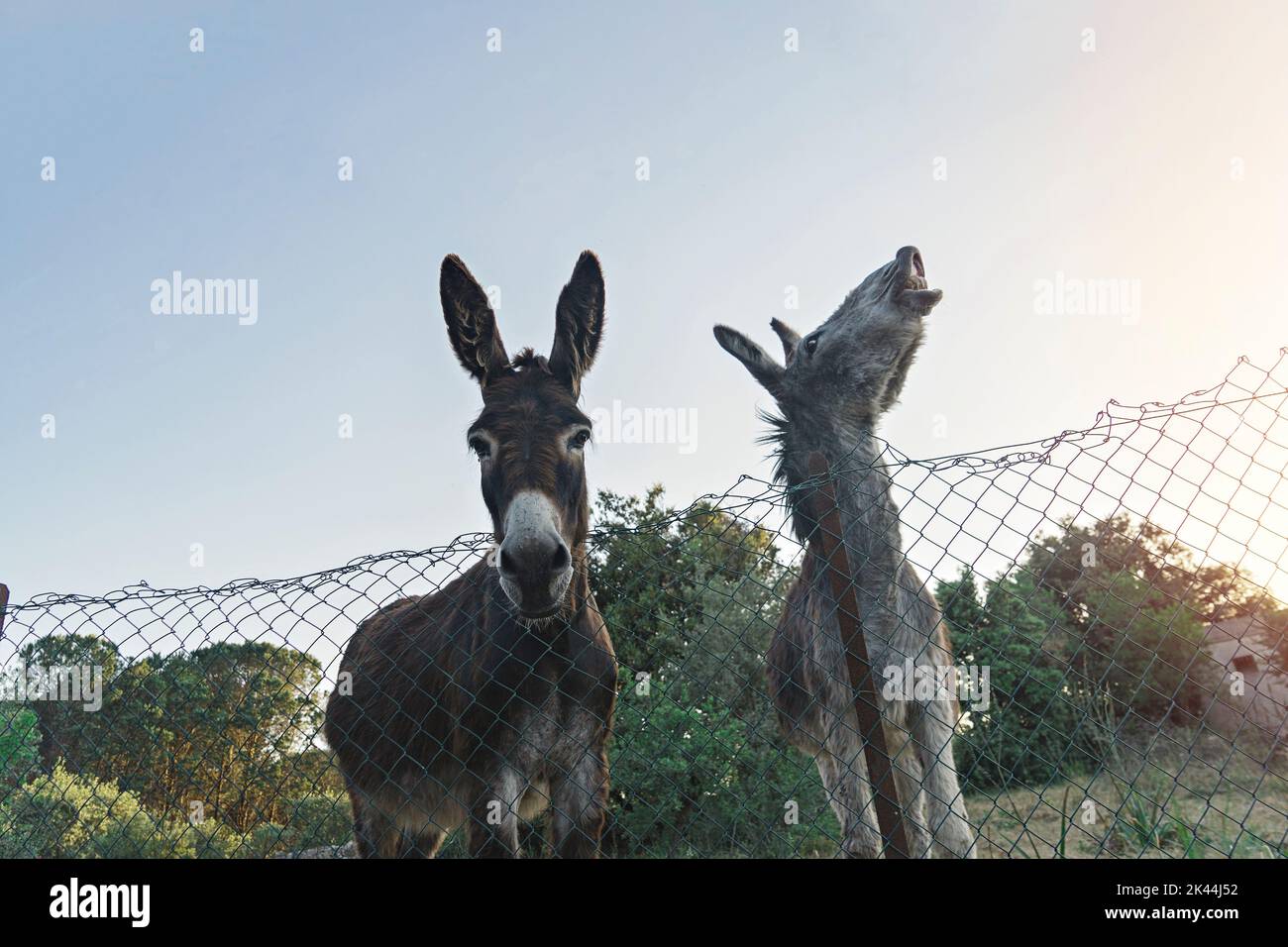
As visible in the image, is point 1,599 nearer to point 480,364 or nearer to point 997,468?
A: point 480,364

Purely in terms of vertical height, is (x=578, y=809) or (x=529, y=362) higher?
(x=529, y=362)

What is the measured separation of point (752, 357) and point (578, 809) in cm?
277

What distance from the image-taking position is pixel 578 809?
11.2 ft

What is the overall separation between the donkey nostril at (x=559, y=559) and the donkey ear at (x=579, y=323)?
147 centimetres

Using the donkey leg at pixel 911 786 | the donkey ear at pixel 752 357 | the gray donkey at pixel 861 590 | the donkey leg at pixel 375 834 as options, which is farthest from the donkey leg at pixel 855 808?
the donkey leg at pixel 375 834

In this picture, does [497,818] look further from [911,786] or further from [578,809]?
[911,786]

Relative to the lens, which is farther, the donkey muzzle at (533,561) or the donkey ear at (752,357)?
the donkey ear at (752,357)

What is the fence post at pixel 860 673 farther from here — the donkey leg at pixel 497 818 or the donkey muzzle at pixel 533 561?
the donkey leg at pixel 497 818

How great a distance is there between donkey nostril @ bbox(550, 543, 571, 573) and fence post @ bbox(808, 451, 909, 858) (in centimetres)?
97

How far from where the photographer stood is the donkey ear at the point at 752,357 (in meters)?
4.59

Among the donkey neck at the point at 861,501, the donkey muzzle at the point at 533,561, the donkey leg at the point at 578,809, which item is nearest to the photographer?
the donkey muzzle at the point at 533,561

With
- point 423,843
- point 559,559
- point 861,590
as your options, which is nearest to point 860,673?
point 861,590

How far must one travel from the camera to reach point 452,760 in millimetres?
3717
